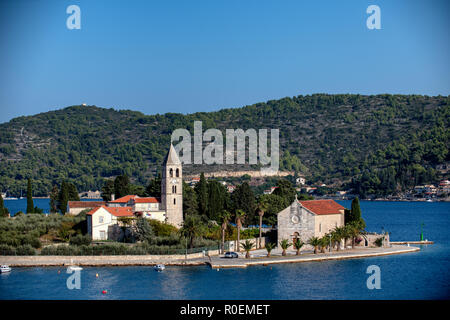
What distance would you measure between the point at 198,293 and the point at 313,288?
711cm

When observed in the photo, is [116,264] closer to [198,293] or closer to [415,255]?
[198,293]

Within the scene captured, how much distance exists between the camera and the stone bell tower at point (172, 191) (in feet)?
204

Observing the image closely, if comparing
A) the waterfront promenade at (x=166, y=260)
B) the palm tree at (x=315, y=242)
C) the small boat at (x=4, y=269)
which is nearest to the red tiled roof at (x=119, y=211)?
the waterfront promenade at (x=166, y=260)

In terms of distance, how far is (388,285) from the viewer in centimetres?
4488

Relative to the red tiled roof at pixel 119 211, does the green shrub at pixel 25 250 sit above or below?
below

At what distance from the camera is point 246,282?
44.8m

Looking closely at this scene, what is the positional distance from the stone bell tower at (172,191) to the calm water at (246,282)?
12947 mm

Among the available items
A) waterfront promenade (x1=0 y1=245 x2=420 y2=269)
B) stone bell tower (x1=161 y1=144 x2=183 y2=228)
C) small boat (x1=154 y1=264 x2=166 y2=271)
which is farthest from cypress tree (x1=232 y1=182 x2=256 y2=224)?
small boat (x1=154 y1=264 x2=166 y2=271)

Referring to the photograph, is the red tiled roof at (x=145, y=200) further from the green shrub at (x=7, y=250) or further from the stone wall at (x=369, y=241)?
the stone wall at (x=369, y=241)

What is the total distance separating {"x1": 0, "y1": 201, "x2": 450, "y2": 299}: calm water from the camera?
136ft

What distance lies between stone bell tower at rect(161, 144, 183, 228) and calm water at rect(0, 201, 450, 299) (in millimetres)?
12947

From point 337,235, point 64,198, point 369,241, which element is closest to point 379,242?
point 369,241

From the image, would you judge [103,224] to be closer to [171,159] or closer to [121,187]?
[171,159]

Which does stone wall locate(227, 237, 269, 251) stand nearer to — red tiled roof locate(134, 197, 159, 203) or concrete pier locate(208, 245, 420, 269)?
concrete pier locate(208, 245, 420, 269)
